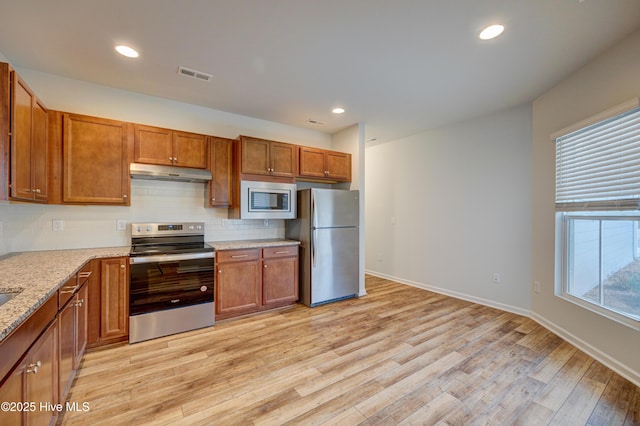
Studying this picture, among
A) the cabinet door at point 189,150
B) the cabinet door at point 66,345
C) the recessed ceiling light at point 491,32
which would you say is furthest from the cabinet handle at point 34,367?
the recessed ceiling light at point 491,32

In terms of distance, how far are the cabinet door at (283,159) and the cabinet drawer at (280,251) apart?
3.31ft

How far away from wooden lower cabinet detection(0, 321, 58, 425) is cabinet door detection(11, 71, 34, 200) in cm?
122

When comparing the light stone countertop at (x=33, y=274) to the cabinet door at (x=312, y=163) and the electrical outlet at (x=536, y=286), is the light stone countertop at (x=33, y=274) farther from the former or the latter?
the electrical outlet at (x=536, y=286)

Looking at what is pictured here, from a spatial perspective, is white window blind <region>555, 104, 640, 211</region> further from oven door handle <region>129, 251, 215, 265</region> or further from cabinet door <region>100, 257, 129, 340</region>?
cabinet door <region>100, 257, 129, 340</region>

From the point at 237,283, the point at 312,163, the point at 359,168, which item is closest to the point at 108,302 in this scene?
the point at 237,283

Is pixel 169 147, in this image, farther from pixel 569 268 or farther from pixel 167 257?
pixel 569 268

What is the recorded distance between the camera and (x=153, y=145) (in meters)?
3.04

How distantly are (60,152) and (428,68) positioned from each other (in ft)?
11.9

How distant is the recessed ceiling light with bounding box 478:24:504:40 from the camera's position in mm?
2062

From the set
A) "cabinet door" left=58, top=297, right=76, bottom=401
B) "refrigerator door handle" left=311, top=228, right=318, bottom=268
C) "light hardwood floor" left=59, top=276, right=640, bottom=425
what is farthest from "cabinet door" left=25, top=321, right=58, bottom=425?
"refrigerator door handle" left=311, top=228, right=318, bottom=268

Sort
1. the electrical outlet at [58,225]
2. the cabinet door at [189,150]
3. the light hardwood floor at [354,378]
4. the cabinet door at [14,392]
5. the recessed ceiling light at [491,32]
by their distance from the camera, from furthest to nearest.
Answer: the cabinet door at [189,150]
the electrical outlet at [58,225]
the recessed ceiling light at [491,32]
the light hardwood floor at [354,378]
the cabinet door at [14,392]

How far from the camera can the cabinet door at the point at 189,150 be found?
317 cm

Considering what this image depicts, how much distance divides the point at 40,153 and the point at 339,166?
11.0 ft

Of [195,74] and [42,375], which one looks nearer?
[42,375]
